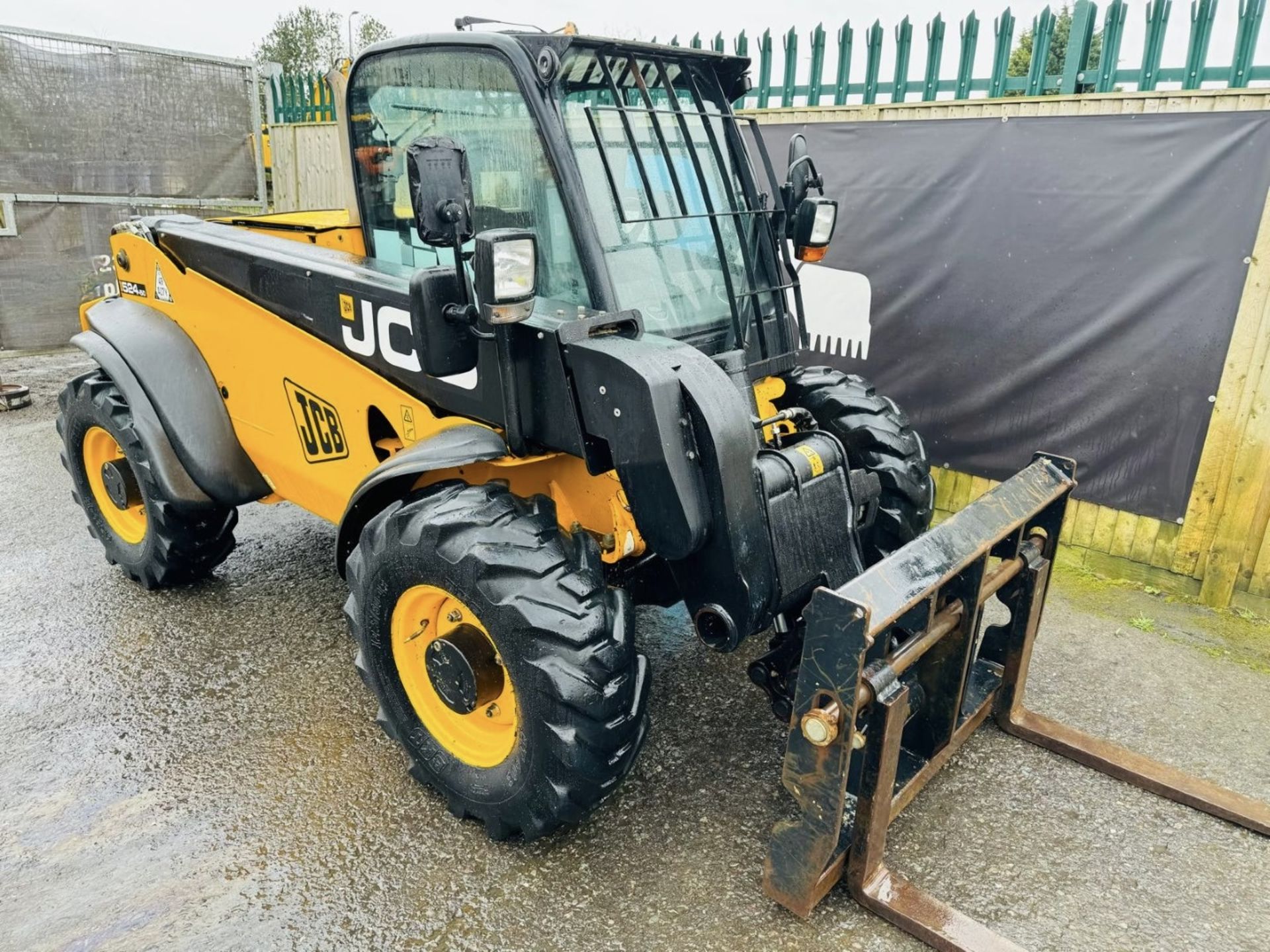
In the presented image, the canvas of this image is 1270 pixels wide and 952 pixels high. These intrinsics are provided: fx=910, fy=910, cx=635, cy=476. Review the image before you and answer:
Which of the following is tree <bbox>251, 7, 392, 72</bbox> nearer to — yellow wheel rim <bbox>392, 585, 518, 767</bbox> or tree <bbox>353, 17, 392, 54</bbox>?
tree <bbox>353, 17, 392, 54</bbox>

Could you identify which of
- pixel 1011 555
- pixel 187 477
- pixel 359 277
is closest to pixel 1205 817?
pixel 1011 555

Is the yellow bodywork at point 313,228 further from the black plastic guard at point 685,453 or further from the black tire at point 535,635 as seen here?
the black plastic guard at point 685,453

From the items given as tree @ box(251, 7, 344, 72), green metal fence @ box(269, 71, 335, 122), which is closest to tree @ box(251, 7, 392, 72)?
tree @ box(251, 7, 344, 72)

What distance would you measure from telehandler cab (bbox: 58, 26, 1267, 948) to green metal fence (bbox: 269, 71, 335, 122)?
644cm

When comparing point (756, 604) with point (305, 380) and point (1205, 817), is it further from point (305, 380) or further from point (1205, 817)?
point (305, 380)

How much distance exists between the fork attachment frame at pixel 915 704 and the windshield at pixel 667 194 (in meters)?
1.09

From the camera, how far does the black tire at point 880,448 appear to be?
3.59 metres

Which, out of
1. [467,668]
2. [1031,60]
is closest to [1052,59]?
[1031,60]

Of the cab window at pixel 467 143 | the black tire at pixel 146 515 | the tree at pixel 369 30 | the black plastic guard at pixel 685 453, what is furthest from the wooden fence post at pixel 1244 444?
the tree at pixel 369 30

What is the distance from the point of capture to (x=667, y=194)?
9.76ft

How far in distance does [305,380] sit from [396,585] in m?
1.15

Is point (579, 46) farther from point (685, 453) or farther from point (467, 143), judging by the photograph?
point (685, 453)

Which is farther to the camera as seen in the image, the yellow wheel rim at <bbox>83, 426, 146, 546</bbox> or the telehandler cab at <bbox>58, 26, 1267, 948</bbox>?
the yellow wheel rim at <bbox>83, 426, 146, 546</bbox>

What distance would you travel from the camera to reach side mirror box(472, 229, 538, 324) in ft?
7.30
